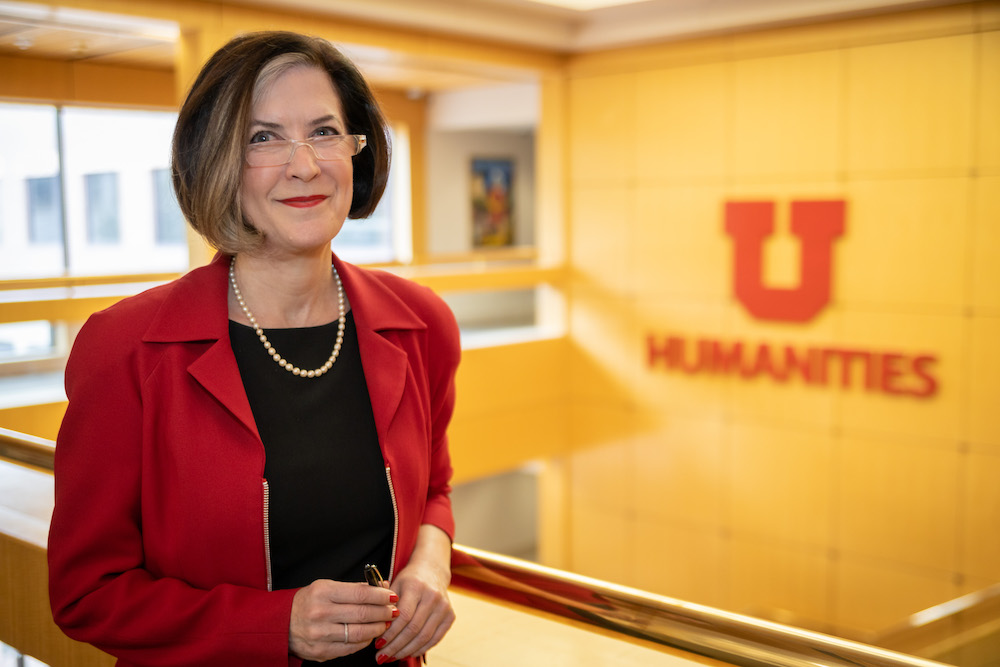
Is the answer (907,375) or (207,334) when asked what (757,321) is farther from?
(207,334)

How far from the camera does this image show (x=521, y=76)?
28.9 ft

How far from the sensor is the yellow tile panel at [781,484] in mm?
7551

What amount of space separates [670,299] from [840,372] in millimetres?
1662

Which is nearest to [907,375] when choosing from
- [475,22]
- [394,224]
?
[475,22]

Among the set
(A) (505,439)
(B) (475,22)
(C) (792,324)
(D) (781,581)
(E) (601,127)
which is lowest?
(D) (781,581)

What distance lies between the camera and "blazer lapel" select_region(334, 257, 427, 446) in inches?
61.9

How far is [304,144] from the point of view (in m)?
1.54

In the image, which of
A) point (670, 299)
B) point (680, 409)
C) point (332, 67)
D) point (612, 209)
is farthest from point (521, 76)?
point (332, 67)

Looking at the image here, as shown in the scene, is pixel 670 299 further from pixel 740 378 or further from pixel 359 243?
pixel 359 243

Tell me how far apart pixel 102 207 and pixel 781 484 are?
234 inches

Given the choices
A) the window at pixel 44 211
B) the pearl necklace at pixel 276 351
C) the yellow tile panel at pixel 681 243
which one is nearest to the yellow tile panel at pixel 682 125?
the yellow tile panel at pixel 681 243

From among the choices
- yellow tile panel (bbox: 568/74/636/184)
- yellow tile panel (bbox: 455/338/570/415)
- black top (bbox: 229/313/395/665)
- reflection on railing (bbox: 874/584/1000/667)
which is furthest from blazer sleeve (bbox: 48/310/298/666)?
yellow tile panel (bbox: 568/74/636/184)

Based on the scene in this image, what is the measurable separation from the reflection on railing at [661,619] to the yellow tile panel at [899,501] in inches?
243

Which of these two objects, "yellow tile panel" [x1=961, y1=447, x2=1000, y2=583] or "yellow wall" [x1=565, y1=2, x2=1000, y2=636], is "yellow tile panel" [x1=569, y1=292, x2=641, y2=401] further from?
"yellow tile panel" [x1=961, y1=447, x2=1000, y2=583]
